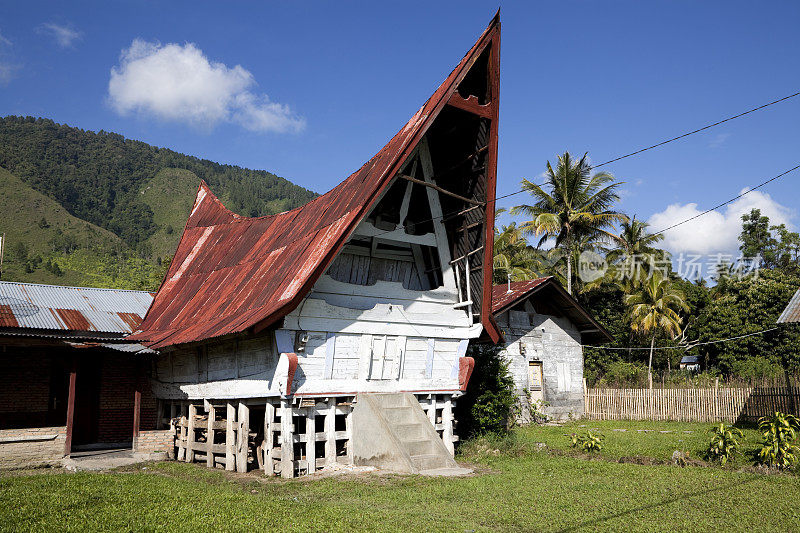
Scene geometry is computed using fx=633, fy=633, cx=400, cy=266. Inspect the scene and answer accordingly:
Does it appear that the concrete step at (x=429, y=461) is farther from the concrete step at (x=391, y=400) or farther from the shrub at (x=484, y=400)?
the shrub at (x=484, y=400)

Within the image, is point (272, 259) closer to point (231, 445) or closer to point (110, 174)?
point (231, 445)

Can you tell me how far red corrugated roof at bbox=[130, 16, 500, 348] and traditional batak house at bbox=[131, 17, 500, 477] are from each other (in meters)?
0.06

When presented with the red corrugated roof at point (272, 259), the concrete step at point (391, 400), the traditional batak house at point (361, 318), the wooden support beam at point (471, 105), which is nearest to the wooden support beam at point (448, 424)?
the traditional batak house at point (361, 318)

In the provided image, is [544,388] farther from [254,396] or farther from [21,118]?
[21,118]

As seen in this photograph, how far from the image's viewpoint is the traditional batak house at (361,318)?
12195mm

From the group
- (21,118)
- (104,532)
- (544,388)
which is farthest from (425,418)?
(21,118)

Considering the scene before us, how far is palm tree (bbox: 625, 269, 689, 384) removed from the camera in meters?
36.3

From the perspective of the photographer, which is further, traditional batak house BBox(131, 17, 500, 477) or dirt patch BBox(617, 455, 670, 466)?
dirt patch BBox(617, 455, 670, 466)

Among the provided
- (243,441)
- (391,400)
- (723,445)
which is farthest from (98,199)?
(723,445)

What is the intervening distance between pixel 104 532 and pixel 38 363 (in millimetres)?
11992

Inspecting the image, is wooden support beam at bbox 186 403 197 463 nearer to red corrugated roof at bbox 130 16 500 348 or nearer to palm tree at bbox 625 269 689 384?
red corrugated roof at bbox 130 16 500 348

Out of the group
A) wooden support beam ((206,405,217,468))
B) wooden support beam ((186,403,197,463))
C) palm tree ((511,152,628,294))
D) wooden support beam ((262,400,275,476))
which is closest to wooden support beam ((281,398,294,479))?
wooden support beam ((262,400,275,476))

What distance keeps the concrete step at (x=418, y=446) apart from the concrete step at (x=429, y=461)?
0.11m

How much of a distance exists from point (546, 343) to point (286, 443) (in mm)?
13554
